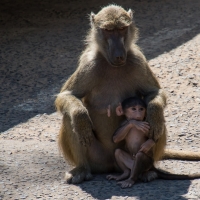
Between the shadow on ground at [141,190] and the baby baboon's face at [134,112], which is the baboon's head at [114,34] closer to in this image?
the baby baboon's face at [134,112]

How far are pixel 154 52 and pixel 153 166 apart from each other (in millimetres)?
4429

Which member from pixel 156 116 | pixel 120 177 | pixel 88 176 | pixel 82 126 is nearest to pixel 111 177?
pixel 120 177

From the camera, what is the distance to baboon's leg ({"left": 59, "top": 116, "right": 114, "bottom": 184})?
5.36 metres

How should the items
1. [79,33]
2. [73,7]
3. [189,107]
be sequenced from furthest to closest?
1. [73,7]
2. [79,33]
3. [189,107]

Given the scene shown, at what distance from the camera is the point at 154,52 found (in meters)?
9.69

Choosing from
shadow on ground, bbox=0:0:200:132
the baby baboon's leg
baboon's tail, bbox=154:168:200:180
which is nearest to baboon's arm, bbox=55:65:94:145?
the baby baboon's leg

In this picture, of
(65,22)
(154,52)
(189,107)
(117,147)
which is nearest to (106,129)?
(117,147)

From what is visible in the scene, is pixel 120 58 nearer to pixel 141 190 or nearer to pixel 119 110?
Answer: pixel 119 110

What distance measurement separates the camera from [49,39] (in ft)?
35.8

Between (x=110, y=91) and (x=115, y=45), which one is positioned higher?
(x=115, y=45)

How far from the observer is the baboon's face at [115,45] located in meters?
5.28

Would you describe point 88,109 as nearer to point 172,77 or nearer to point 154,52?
point 172,77

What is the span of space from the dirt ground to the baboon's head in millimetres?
1090

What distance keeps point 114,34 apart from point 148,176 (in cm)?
128
